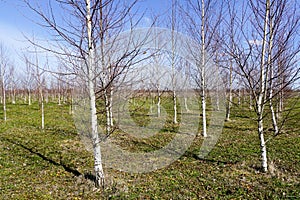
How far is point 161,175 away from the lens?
487 centimetres

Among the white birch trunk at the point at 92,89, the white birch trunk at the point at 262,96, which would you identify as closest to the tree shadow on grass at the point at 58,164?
the white birch trunk at the point at 92,89

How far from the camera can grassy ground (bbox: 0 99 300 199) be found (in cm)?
394

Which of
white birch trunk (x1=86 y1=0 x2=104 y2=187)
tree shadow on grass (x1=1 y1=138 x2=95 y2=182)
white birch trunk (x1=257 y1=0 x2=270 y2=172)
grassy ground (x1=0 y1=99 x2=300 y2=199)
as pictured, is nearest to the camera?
white birch trunk (x1=86 y1=0 x2=104 y2=187)

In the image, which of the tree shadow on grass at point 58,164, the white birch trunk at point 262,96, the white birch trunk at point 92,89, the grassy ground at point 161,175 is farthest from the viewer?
the white birch trunk at point 262,96

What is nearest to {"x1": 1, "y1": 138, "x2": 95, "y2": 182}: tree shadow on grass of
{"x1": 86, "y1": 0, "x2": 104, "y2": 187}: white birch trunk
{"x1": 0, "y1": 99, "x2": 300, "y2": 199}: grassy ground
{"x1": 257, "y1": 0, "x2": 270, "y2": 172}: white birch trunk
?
{"x1": 0, "y1": 99, "x2": 300, "y2": 199}: grassy ground

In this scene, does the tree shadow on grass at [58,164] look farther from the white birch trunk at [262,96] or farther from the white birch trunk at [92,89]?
the white birch trunk at [262,96]

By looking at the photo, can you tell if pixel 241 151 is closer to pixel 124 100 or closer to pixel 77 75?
pixel 124 100

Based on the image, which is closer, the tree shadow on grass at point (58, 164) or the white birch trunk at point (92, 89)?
the white birch trunk at point (92, 89)

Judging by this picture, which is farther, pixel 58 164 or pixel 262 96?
pixel 58 164

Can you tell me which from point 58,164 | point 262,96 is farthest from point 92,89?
point 262,96

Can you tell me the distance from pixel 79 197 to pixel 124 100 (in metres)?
1.99

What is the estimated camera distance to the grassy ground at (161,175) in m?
3.94

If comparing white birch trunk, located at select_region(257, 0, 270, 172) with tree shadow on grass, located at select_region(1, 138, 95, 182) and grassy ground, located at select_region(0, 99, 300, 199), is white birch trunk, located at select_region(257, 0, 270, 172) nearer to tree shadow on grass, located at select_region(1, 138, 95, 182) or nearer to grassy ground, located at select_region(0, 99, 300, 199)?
grassy ground, located at select_region(0, 99, 300, 199)

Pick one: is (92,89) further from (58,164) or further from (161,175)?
(58,164)
